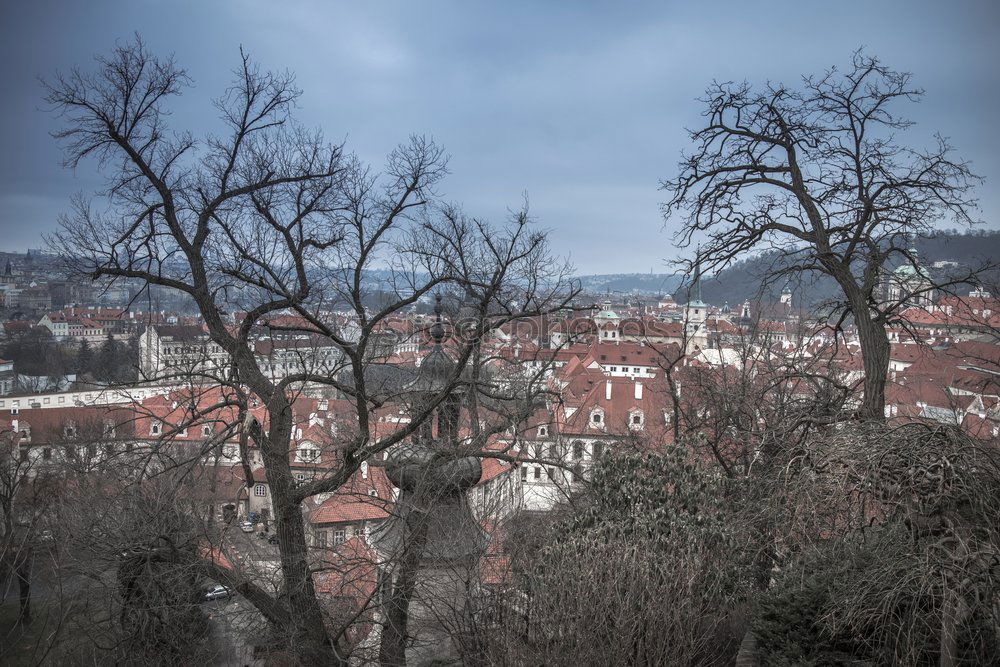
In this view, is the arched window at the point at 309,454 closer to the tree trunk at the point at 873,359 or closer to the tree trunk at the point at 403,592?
the tree trunk at the point at 403,592

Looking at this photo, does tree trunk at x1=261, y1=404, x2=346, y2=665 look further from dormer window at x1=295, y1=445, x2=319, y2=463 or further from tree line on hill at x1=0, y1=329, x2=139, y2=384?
tree line on hill at x1=0, y1=329, x2=139, y2=384

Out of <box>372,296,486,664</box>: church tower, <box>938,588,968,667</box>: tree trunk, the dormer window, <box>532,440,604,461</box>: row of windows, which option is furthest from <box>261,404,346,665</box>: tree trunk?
<box>938,588,968,667</box>: tree trunk

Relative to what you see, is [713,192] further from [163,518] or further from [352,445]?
[163,518]

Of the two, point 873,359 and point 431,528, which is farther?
point 873,359

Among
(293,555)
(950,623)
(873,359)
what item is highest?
(873,359)

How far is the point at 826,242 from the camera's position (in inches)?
286

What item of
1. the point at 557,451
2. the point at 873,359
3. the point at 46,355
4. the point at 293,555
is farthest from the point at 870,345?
the point at 46,355

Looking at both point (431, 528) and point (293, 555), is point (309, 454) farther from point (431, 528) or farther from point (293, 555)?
point (431, 528)

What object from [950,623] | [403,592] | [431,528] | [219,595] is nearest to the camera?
[950,623]

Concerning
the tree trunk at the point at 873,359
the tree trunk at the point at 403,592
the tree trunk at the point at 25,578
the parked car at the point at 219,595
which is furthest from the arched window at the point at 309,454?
the tree trunk at the point at 873,359

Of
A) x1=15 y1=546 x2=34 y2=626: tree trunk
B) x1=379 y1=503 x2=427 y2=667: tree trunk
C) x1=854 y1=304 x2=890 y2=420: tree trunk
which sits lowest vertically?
x1=15 y1=546 x2=34 y2=626: tree trunk

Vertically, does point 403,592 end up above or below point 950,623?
below

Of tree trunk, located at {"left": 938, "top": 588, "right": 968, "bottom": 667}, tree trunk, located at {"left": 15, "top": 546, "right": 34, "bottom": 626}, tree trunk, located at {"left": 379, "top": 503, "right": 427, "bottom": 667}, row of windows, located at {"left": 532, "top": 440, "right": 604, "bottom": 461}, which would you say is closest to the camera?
tree trunk, located at {"left": 938, "top": 588, "right": 968, "bottom": 667}

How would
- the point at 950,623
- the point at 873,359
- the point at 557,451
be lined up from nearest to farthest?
the point at 950,623 < the point at 873,359 < the point at 557,451
